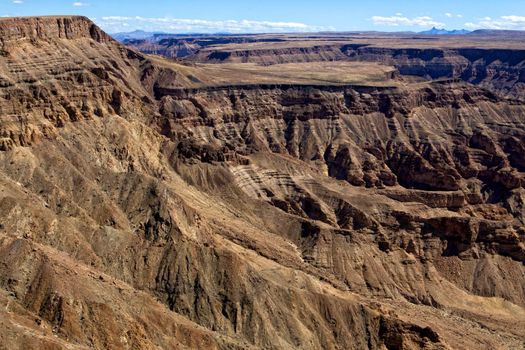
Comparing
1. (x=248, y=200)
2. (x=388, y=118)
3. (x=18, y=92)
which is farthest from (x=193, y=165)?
(x=388, y=118)

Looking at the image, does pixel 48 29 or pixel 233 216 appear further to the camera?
pixel 48 29

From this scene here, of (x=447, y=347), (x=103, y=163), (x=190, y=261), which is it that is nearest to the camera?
(x=447, y=347)

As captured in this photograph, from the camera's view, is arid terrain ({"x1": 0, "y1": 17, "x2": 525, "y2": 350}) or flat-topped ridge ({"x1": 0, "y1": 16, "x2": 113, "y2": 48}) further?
flat-topped ridge ({"x1": 0, "y1": 16, "x2": 113, "y2": 48})

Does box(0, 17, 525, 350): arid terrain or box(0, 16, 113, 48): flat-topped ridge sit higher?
box(0, 16, 113, 48): flat-topped ridge

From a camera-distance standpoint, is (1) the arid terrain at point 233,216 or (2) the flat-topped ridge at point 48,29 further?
(2) the flat-topped ridge at point 48,29

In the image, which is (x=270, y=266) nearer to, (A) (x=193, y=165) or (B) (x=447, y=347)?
(B) (x=447, y=347)

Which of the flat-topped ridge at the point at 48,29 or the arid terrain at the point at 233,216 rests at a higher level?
the flat-topped ridge at the point at 48,29

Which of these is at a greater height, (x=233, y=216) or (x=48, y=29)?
(x=48, y=29)

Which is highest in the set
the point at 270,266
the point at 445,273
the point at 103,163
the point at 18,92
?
the point at 18,92
